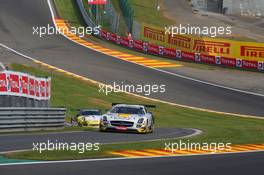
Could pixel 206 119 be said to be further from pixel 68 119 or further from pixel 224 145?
pixel 224 145

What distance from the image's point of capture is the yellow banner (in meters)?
54.5

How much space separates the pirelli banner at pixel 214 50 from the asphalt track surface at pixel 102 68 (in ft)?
22.0

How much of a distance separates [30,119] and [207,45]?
32732mm

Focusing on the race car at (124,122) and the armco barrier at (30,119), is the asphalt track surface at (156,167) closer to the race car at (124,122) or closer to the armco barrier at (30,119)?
the armco barrier at (30,119)

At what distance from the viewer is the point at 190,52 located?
55.5 m

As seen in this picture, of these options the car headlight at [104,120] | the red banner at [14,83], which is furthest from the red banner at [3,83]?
the car headlight at [104,120]

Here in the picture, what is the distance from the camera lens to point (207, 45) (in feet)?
182

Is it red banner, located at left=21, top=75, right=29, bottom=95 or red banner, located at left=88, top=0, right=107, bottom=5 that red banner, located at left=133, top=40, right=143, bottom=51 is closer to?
red banner, located at left=88, top=0, right=107, bottom=5

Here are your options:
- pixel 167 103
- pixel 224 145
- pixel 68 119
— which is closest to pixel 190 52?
pixel 167 103

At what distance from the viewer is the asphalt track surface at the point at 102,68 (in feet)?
142

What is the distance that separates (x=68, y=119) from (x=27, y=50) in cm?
1708

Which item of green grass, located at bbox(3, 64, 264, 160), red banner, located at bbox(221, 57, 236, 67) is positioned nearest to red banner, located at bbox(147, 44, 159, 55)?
red banner, located at bbox(221, 57, 236, 67)

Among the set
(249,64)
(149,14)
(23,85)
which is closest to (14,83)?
(23,85)

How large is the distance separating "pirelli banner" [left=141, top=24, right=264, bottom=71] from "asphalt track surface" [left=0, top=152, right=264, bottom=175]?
39.1m
